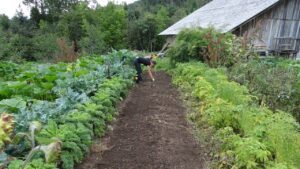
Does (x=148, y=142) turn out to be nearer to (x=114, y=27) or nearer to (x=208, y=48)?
(x=208, y=48)

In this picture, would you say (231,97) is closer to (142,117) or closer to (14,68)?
(142,117)

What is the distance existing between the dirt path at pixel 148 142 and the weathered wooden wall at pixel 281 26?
37.5ft

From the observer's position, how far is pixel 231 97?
6043mm

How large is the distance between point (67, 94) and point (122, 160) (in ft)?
6.49

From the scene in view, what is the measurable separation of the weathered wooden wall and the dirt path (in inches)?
450

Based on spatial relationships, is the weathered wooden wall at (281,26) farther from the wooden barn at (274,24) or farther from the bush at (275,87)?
the bush at (275,87)

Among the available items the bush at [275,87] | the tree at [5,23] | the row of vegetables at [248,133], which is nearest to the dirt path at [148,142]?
the row of vegetables at [248,133]

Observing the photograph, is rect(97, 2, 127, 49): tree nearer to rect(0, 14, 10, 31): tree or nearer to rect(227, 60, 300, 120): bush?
rect(0, 14, 10, 31): tree

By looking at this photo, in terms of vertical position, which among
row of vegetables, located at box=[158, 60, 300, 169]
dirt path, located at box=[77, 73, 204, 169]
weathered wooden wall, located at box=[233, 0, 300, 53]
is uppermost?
weathered wooden wall, located at box=[233, 0, 300, 53]

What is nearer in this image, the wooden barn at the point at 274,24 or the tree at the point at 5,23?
the wooden barn at the point at 274,24

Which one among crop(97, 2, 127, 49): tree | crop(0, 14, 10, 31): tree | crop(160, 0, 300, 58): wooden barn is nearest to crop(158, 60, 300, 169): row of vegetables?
crop(160, 0, 300, 58): wooden barn

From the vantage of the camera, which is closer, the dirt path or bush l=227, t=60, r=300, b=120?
the dirt path

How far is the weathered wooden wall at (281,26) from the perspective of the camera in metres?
16.7

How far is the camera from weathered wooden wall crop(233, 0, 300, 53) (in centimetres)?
1666
